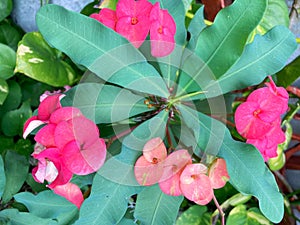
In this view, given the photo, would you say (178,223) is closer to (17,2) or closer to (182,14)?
(182,14)

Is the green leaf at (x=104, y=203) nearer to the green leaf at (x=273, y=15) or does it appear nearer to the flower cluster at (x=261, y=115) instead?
the flower cluster at (x=261, y=115)

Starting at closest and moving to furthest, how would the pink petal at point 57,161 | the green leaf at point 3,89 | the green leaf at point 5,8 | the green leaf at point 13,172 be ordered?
the pink petal at point 57,161
the green leaf at point 13,172
the green leaf at point 3,89
the green leaf at point 5,8

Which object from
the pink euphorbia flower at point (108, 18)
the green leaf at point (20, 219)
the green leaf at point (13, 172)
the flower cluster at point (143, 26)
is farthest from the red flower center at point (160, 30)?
the green leaf at point (13, 172)

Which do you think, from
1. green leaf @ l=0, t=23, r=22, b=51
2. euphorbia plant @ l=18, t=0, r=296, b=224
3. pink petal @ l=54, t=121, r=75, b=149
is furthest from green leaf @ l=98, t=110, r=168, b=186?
green leaf @ l=0, t=23, r=22, b=51

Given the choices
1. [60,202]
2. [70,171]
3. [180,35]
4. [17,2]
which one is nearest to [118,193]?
[70,171]

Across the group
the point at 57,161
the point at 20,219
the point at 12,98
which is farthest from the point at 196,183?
the point at 12,98

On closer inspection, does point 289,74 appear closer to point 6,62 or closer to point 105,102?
point 105,102
